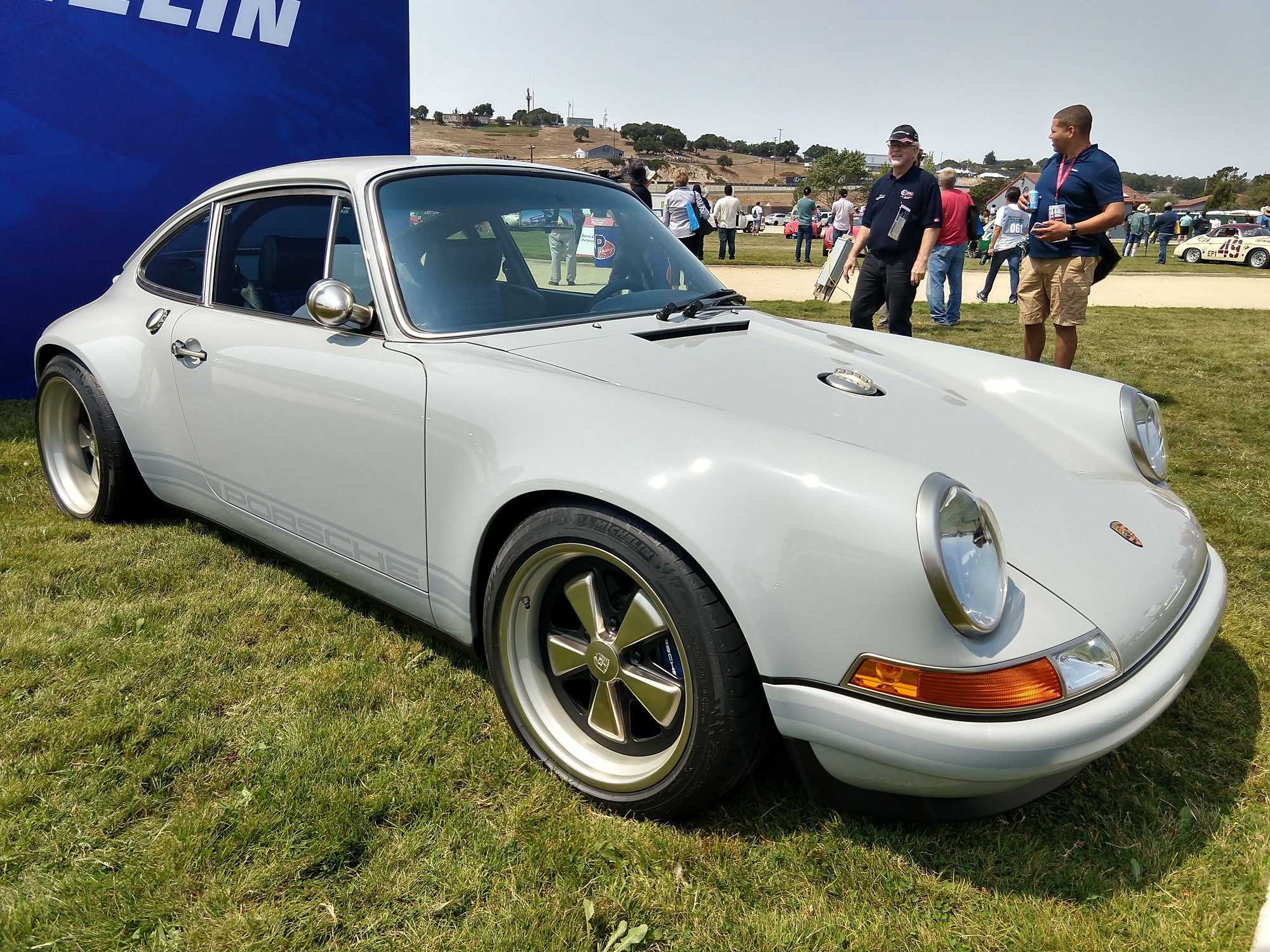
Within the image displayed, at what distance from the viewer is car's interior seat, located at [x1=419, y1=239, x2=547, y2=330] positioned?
243 centimetres

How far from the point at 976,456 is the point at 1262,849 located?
1037 millimetres

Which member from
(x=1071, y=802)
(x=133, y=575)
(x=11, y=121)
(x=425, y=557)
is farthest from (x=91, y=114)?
(x=1071, y=802)

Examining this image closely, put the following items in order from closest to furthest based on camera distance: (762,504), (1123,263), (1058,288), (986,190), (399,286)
→ 1. (762,504)
2. (399,286)
3. (1058,288)
4. (1123,263)
5. (986,190)

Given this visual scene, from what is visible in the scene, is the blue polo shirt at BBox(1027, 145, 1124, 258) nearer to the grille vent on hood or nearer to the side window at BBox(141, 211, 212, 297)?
the grille vent on hood

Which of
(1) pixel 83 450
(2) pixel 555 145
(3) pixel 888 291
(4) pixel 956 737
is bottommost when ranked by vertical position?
(1) pixel 83 450

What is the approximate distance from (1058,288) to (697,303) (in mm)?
3769

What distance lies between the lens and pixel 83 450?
3840 mm

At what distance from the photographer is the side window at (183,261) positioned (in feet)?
10.4

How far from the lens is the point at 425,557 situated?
2.25 m

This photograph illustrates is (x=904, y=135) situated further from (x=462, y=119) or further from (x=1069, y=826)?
(x=462, y=119)

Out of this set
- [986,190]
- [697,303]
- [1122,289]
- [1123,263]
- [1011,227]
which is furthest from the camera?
[986,190]

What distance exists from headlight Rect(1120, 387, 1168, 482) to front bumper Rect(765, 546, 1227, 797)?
0.90 meters

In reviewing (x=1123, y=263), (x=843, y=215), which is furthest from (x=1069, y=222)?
(x=1123, y=263)

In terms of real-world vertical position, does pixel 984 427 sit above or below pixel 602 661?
above
